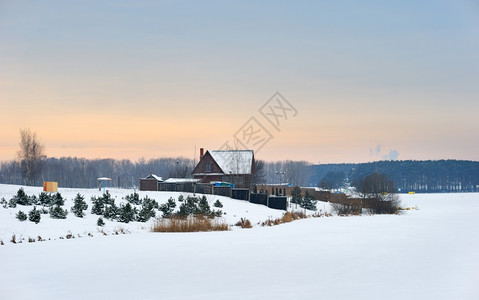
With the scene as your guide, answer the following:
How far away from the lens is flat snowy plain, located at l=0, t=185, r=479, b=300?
8.95m

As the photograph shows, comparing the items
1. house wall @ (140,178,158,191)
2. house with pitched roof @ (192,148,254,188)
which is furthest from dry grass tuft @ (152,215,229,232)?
house with pitched roof @ (192,148,254,188)

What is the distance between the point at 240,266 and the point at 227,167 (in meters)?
49.7

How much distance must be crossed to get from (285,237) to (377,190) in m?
28.2

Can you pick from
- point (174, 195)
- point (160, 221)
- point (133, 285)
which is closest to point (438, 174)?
point (174, 195)

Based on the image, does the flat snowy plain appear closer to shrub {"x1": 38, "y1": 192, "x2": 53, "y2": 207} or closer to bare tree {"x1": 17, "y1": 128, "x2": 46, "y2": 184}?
shrub {"x1": 38, "y1": 192, "x2": 53, "y2": 207}

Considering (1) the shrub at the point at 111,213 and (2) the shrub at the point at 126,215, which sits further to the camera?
(1) the shrub at the point at 111,213

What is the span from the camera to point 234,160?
6203cm

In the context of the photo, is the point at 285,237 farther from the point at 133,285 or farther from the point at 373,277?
the point at 133,285

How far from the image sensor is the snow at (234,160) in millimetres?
60906

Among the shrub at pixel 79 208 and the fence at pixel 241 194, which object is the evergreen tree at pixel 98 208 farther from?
the fence at pixel 241 194

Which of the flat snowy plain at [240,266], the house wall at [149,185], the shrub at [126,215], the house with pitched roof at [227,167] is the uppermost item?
the house with pitched roof at [227,167]

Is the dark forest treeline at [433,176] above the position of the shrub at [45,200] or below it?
above

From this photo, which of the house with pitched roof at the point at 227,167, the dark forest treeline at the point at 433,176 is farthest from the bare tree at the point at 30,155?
the dark forest treeline at the point at 433,176

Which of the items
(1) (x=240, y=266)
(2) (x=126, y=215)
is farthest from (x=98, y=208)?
(1) (x=240, y=266)
